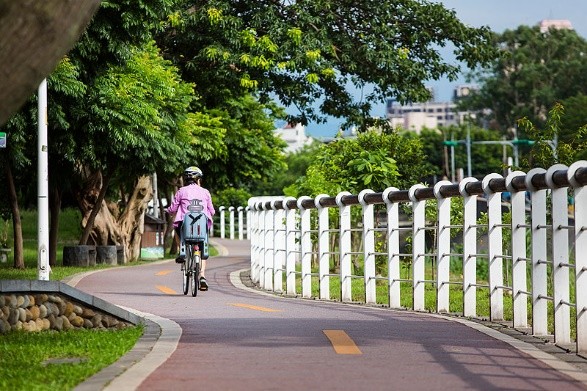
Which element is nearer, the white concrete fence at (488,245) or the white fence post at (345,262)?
the white concrete fence at (488,245)

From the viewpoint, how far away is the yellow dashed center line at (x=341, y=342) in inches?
427

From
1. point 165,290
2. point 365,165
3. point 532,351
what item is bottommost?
point 532,351

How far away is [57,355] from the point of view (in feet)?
35.5

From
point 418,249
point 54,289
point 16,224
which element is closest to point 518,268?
point 418,249

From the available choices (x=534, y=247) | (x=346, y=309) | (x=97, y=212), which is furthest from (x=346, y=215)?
(x=97, y=212)

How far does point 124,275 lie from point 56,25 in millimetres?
19641

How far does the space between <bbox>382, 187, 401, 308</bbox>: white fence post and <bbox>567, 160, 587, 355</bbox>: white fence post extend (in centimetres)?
623

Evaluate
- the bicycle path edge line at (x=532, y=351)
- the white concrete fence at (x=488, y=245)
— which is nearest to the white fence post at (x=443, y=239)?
the white concrete fence at (x=488, y=245)

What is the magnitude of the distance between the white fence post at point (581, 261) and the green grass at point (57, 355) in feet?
10.4

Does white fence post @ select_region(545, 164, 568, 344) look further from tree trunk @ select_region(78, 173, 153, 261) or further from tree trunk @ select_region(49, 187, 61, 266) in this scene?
tree trunk @ select_region(78, 173, 153, 261)

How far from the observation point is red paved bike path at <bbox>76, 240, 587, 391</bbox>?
9.00m

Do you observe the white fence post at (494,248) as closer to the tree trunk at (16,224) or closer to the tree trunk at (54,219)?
the tree trunk at (16,224)

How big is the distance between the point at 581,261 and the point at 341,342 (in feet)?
6.19

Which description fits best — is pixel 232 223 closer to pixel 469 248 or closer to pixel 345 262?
pixel 345 262
